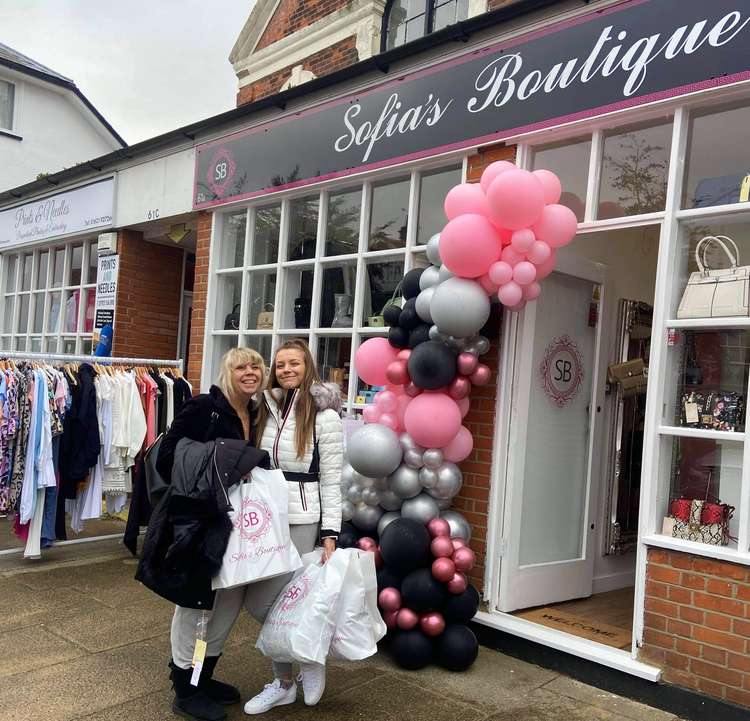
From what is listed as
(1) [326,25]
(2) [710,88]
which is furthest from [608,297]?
(1) [326,25]

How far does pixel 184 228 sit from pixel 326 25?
3709 mm

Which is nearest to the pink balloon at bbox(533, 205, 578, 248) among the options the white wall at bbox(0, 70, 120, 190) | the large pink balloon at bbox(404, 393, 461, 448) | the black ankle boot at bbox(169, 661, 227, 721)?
the large pink balloon at bbox(404, 393, 461, 448)

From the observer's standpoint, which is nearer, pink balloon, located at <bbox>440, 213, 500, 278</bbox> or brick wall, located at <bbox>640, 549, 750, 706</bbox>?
brick wall, located at <bbox>640, 549, 750, 706</bbox>

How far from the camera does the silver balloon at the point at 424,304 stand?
3924mm

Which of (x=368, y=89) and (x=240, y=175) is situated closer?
(x=368, y=89)

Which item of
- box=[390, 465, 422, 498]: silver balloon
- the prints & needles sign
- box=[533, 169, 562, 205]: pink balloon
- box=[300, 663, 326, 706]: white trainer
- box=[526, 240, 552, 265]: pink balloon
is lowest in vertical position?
box=[300, 663, 326, 706]: white trainer

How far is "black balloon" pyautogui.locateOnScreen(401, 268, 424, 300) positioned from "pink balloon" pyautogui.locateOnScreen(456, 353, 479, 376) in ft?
1.68

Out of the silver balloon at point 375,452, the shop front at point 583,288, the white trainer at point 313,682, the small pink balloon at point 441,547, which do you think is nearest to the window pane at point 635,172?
the shop front at point 583,288

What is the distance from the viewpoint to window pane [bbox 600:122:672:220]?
3.75 m

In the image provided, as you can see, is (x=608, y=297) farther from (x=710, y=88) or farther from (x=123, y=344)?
(x=123, y=344)

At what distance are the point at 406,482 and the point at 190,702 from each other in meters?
1.51

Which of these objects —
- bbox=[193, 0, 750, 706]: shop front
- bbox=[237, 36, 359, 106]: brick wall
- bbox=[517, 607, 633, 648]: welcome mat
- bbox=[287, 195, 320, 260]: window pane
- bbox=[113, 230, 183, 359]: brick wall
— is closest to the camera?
bbox=[193, 0, 750, 706]: shop front

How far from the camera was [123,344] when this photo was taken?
7.50 m

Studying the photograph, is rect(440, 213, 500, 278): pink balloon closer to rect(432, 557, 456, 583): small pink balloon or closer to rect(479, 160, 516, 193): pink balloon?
rect(479, 160, 516, 193): pink balloon
